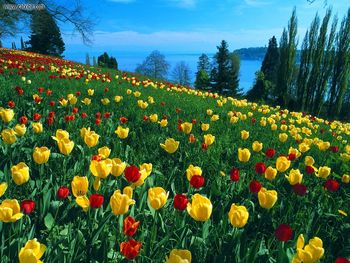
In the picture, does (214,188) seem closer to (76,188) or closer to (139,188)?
(139,188)

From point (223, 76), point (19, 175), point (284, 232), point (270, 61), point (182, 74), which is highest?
point (19, 175)

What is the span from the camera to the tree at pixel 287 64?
2580 cm

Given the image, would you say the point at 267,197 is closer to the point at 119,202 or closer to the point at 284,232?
the point at 284,232

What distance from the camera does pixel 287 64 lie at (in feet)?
85.3

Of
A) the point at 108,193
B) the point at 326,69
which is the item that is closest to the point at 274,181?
the point at 108,193

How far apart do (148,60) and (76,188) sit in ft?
278

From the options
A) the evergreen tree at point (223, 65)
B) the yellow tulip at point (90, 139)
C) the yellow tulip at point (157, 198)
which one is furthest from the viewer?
the evergreen tree at point (223, 65)

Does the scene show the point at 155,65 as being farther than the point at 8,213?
Yes

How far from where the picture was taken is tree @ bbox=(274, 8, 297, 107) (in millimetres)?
25797

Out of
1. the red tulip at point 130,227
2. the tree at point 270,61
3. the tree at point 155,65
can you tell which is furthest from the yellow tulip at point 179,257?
the tree at point 155,65

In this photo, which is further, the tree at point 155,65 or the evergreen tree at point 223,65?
the tree at point 155,65

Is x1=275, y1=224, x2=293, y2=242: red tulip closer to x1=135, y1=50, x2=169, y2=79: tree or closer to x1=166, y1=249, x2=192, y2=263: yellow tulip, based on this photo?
x1=166, y1=249, x2=192, y2=263: yellow tulip

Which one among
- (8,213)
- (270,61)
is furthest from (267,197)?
(270,61)

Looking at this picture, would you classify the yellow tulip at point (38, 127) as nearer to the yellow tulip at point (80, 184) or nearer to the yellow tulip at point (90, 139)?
the yellow tulip at point (90, 139)
